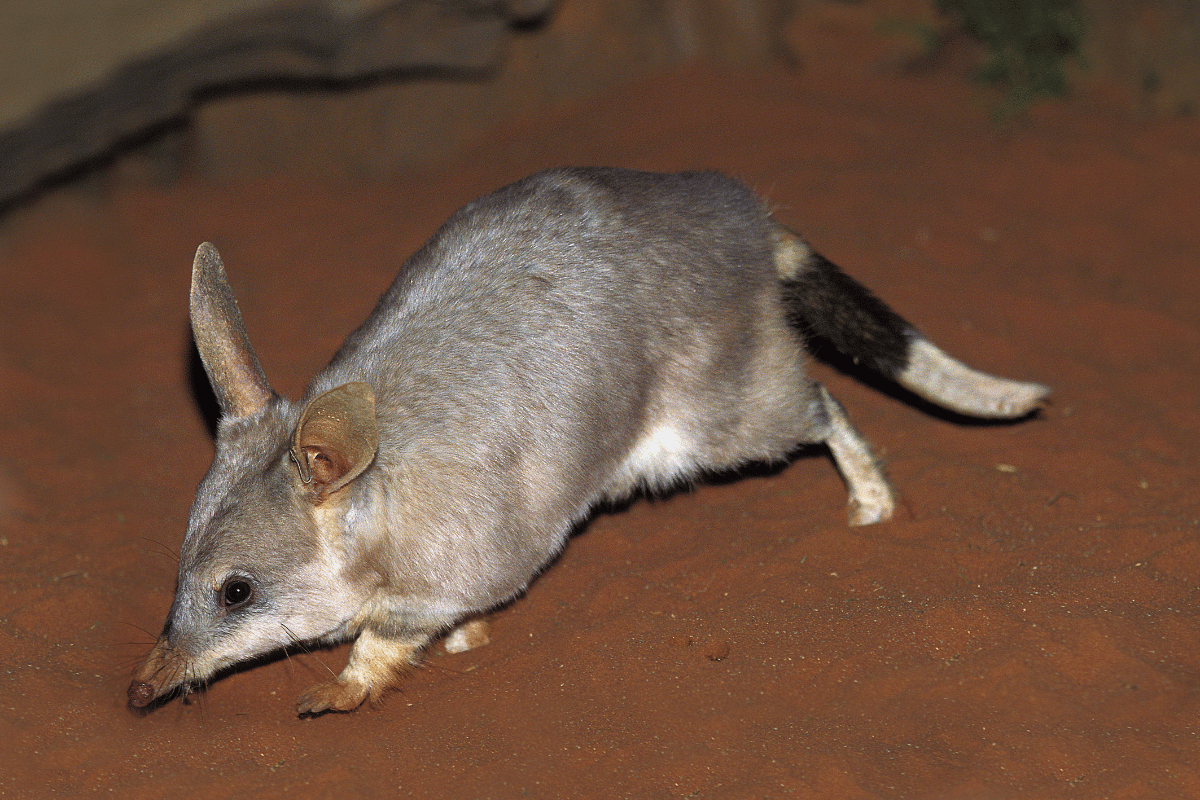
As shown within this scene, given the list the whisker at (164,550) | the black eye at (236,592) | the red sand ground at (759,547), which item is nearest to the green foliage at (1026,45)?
the red sand ground at (759,547)

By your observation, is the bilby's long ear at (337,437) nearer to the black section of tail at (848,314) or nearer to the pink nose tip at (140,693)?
the pink nose tip at (140,693)

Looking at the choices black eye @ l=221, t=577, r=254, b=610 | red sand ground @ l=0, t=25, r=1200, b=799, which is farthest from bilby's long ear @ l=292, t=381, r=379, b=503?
red sand ground @ l=0, t=25, r=1200, b=799

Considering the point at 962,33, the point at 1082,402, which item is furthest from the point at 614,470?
the point at 962,33

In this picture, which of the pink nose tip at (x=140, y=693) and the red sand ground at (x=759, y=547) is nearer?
the red sand ground at (x=759, y=547)

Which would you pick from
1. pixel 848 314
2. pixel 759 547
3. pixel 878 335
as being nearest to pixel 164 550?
pixel 759 547

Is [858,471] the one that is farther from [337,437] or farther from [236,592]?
[236,592]

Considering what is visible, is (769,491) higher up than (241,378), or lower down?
lower down

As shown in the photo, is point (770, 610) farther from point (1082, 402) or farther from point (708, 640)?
point (1082, 402)
